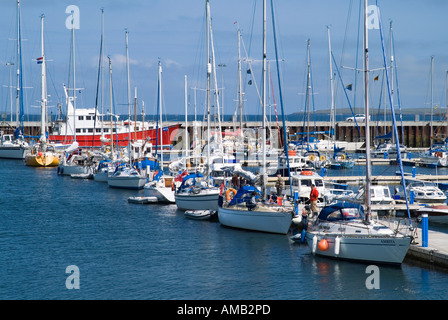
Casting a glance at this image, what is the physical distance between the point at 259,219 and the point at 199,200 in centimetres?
750

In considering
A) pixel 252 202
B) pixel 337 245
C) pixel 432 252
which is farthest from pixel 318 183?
pixel 432 252

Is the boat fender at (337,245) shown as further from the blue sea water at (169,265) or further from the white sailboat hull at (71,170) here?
the white sailboat hull at (71,170)

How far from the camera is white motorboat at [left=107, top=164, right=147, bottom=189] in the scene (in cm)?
5100

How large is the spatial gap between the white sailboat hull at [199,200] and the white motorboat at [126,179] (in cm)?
1283

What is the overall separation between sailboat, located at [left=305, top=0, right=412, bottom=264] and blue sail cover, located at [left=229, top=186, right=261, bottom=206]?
4950 mm

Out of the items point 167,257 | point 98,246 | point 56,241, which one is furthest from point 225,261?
point 56,241

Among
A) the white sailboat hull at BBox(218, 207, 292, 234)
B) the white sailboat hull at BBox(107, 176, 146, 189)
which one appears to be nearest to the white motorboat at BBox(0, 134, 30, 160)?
the white sailboat hull at BBox(107, 176, 146, 189)

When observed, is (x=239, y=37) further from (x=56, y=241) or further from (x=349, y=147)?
(x=56, y=241)

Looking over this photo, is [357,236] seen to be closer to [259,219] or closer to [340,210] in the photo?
[340,210]

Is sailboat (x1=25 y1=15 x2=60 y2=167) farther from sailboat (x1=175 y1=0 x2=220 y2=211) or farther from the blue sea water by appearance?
sailboat (x1=175 y1=0 x2=220 y2=211)

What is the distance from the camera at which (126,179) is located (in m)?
51.3

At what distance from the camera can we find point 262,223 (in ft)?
99.1

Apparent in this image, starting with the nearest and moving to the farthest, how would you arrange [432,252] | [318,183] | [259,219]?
[432,252] → [259,219] → [318,183]

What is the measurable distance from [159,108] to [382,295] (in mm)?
35405
